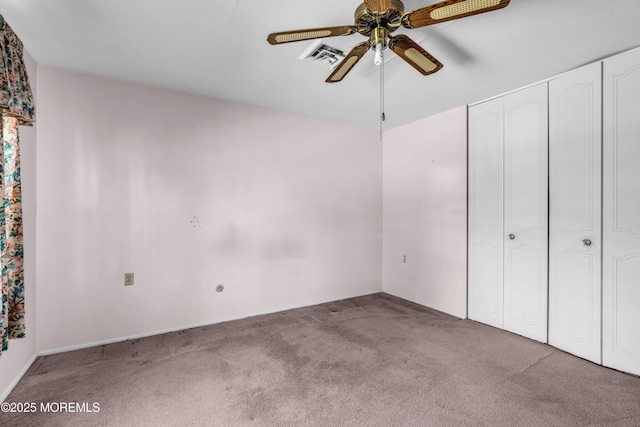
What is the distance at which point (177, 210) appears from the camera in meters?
2.97

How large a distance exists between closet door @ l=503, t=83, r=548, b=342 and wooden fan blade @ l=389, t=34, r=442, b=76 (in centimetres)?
147

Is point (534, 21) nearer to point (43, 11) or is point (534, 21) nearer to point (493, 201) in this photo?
point (493, 201)

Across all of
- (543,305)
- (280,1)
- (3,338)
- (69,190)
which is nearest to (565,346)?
(543,305)

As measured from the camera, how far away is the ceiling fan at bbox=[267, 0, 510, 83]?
1.27m

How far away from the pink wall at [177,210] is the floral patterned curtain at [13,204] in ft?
2.21

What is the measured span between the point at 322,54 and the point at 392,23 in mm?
810

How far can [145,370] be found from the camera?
2229 millimetres

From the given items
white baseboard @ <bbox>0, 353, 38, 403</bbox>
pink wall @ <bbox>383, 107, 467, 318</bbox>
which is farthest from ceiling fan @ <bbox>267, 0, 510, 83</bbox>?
white baseboard @ <bbox>0, 353, 38, 403</bbox>

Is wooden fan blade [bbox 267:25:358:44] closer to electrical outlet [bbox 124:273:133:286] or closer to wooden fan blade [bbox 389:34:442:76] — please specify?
wooden fan blade [bbox 389:34:442:76]

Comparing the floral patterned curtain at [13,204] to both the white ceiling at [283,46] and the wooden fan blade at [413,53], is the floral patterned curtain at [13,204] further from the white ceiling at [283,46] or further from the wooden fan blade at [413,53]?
the wooden fan blade at [413,53]

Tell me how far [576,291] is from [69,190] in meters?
4.27

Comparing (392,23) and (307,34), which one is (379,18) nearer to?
(392,23)

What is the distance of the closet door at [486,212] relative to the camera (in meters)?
3.00

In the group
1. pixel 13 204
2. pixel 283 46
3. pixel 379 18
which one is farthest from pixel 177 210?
pixel 379 18
